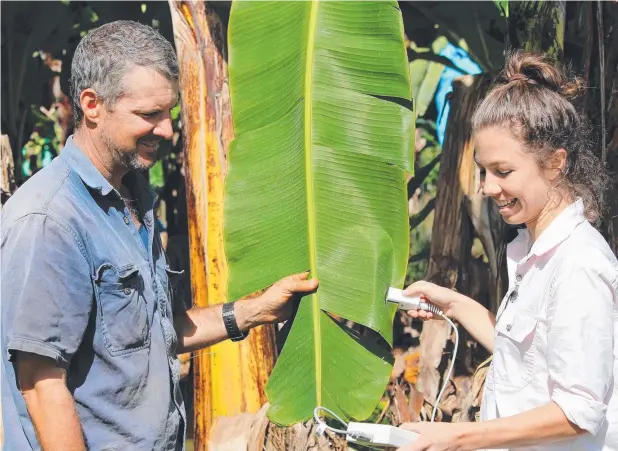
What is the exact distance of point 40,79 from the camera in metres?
5.70

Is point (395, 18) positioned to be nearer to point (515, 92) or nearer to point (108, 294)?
point (515, 92)

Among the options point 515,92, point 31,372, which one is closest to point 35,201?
point 31,372

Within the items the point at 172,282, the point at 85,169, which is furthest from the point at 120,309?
the point at 172,282

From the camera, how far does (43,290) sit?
1.94 meters

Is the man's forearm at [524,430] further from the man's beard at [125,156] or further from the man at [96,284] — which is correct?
the man's beard at [125,156]

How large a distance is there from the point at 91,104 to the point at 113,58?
0.41ft

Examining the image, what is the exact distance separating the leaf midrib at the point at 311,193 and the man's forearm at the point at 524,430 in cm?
76

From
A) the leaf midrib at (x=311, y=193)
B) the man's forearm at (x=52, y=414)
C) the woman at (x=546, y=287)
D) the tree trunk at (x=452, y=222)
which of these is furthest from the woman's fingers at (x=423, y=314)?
the tree trunk at (x=452, y=222)

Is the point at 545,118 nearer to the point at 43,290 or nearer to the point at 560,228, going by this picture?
the point at 560,228

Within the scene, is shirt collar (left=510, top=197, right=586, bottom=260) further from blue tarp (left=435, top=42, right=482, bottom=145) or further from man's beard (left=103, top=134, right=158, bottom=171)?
blue tarp (left=435, top=42, right=482, bottom=145)

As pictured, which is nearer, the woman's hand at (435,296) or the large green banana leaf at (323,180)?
the woman's hand at (435,296)

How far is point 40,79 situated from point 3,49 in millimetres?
364

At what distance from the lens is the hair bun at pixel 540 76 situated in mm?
2082

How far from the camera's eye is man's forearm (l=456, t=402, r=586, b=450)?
187cm
